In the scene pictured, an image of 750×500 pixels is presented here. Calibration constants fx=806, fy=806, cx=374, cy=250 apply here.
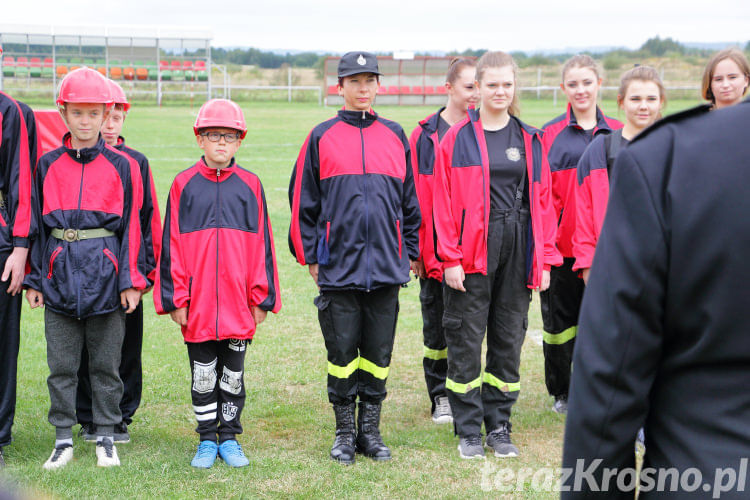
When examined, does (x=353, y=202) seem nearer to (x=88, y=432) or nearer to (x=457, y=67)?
(x=457, y=67)

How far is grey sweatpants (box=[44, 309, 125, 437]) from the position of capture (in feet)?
14.6

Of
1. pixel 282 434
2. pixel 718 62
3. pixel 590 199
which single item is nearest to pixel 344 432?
pixel 282 434

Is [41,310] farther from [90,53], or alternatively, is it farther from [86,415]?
[90,53]

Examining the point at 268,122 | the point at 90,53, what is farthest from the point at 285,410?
the point at 90,53

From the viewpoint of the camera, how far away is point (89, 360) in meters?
4.65

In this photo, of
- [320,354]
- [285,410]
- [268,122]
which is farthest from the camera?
[268,122]

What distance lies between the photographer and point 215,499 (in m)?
4.15

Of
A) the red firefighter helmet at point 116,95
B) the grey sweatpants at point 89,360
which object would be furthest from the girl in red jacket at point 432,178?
the grey sweatpants at point 89,360

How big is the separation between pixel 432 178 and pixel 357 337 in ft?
4.15

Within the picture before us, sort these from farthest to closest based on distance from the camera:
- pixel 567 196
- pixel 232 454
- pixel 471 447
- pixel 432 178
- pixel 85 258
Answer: pixel 567 196, pixel 432 178, pixel 471 447, pixel 232 454, pixel 85 258

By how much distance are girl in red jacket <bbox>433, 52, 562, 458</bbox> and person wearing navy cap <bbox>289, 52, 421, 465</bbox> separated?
1.06 feet

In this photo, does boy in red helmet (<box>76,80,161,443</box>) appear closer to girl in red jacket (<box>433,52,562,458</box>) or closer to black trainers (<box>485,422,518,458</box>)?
girl in red jacket (<box>433,52,562,458</box>)

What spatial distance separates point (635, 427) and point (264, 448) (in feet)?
11.7

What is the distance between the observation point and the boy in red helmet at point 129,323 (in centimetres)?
471
